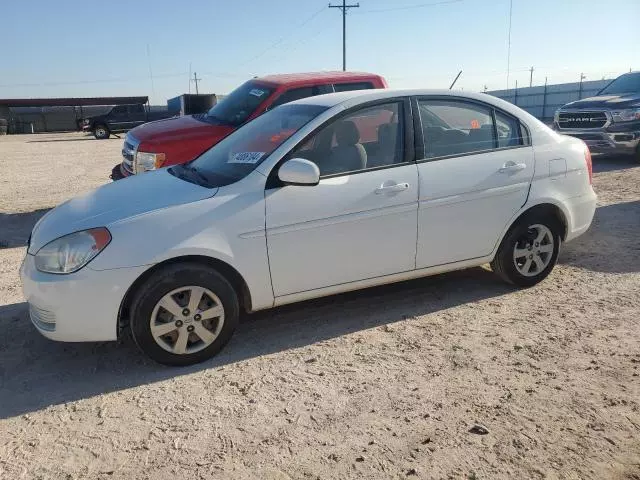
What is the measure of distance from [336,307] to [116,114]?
104ft

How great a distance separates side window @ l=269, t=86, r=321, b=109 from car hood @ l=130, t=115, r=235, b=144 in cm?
72

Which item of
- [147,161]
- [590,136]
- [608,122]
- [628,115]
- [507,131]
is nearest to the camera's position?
[507,131]

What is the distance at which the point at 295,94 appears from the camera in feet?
23.7

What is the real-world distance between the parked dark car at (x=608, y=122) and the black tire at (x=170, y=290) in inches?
396

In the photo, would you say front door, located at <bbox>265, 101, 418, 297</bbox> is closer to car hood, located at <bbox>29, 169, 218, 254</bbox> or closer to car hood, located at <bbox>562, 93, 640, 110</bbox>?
car hood, located at <bbox>29, 169, 218, 254</bbox>

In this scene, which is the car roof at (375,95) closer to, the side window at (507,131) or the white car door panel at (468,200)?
the side window at (507,131)

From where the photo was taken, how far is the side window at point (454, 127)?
13.9 feet

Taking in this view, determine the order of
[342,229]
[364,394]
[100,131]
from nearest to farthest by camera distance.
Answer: [364,394] < [342,229] < [100,131]

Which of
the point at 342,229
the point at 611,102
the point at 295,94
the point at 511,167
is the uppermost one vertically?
the point at 295,94

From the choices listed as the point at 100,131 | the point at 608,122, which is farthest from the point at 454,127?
the point at 100,131

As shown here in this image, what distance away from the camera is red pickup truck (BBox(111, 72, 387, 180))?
6758mm

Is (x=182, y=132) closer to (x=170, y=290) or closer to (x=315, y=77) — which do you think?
(x=315, y=77)

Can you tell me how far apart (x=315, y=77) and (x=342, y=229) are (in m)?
4.28

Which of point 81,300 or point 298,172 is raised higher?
point 298,172
